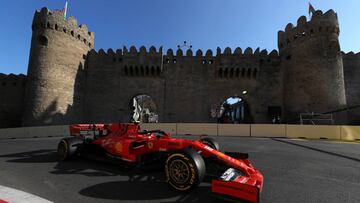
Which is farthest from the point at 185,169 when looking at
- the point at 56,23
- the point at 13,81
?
the point at 13,81

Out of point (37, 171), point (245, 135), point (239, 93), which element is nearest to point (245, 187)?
point (37, 171)

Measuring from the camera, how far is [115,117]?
2642 cm

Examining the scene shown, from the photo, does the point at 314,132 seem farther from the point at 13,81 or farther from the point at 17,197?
the point at 13,81

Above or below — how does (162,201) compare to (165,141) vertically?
below

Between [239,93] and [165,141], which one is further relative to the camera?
[239,93]

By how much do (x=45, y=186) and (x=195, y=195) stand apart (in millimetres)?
2639

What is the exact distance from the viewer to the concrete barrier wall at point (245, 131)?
57.9 feet

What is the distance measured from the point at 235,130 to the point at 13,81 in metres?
25.3

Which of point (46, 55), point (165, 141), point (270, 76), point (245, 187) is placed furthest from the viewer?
point (270, 76)

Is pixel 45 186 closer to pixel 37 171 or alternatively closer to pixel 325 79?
pixel 37 171

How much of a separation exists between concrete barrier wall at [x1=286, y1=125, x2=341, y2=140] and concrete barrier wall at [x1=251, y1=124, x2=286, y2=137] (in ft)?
1.49

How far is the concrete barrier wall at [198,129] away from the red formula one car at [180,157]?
44.5ft

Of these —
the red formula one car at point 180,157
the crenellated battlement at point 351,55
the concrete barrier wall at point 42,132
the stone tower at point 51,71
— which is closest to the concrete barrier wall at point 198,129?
the concrete barrier wall at point 42,132

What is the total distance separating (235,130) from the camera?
62.1 feet
